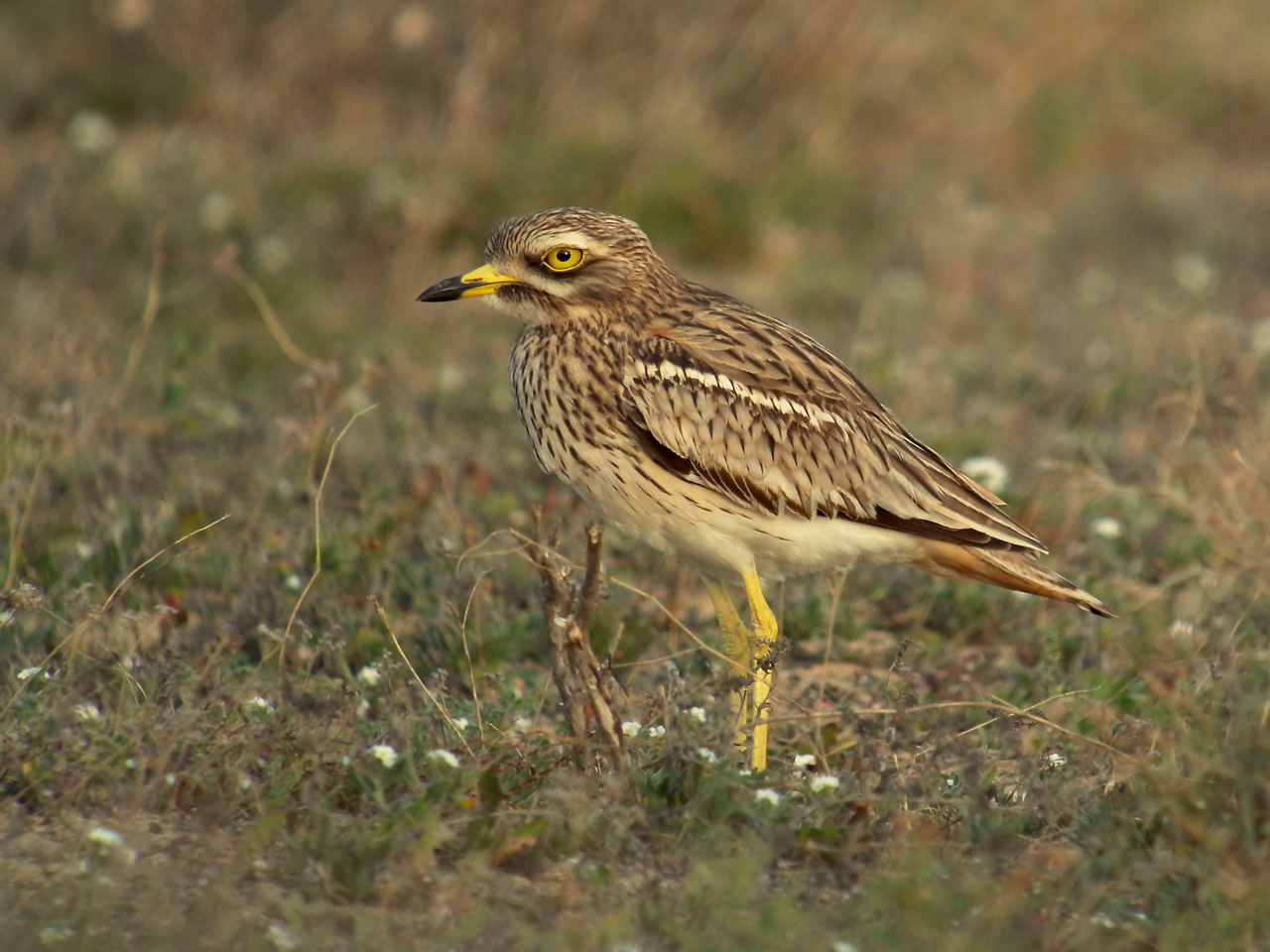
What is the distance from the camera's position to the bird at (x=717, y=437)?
13.7ft

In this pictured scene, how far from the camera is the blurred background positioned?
5.19 metres

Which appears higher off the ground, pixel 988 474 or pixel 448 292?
pixel 448 292

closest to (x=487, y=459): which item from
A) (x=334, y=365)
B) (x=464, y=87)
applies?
(x=334, y=365)

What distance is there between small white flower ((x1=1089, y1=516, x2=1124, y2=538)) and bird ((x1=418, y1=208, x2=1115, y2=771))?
0.99 metres

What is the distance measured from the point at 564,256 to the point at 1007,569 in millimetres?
1532

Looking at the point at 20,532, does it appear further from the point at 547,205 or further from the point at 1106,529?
the point at 547,205

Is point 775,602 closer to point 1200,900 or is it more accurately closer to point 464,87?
point 1200,900

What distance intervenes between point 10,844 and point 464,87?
19.5 ft

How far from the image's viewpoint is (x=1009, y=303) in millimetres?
8375

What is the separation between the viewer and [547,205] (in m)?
8.33

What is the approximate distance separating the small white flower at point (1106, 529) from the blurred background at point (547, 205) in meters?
0.02

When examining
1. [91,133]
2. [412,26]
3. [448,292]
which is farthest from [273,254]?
[448,292]

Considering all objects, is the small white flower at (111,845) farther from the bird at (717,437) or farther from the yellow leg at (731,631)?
the yellow leg at (731,631)

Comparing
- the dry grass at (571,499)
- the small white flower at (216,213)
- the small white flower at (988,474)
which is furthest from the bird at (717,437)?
the small white flower at (216,213)
